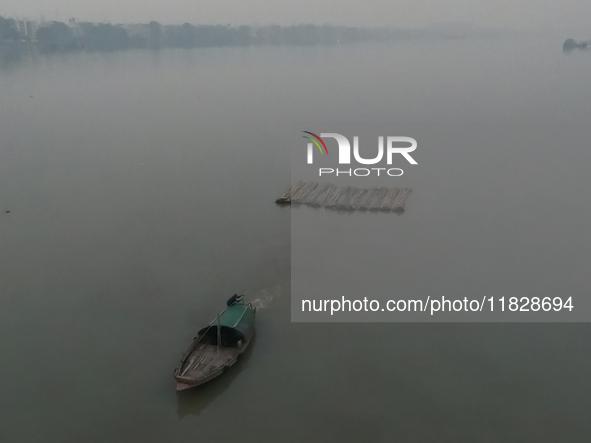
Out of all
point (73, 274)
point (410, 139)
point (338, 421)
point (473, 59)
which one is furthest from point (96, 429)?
point (473, 59)

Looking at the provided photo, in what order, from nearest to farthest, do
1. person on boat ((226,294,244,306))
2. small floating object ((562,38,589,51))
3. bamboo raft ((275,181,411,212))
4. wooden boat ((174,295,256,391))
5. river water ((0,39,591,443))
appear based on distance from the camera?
river water ((0,39,591,443))
wooden boat ((174,295,256,391))
person on boat ((226,294,244,306))
bamboo raft ((275,181,411,212))
small floating object ((562,38,589,51))

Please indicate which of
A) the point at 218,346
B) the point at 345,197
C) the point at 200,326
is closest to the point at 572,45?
the point at 345,197

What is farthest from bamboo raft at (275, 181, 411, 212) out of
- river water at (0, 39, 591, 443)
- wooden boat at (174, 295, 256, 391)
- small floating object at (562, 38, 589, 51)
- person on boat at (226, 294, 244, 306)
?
small floating object at (562, 38, 589, 51)

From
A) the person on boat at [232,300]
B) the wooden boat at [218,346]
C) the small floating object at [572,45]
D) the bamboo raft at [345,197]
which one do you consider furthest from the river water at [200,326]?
the small floating object at [572,45]

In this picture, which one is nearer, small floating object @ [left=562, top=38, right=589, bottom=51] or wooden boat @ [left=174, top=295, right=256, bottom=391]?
wooden boat @ [left=174, top=295, right=256, bottom=391]

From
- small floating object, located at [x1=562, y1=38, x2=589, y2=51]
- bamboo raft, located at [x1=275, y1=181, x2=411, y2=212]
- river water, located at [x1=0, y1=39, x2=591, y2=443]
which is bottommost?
river water, located at [x1=0, y1=39, x2=591, y2=443]

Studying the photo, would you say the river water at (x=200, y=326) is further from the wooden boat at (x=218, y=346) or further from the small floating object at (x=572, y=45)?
the small floating object at (x=572, y=45)

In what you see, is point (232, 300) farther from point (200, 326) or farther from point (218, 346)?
point (218, 346)

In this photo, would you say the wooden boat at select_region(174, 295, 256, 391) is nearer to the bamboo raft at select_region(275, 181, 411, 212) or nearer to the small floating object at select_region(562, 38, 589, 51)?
the bamboo raft at select_region(275, 181, 411, 212)
